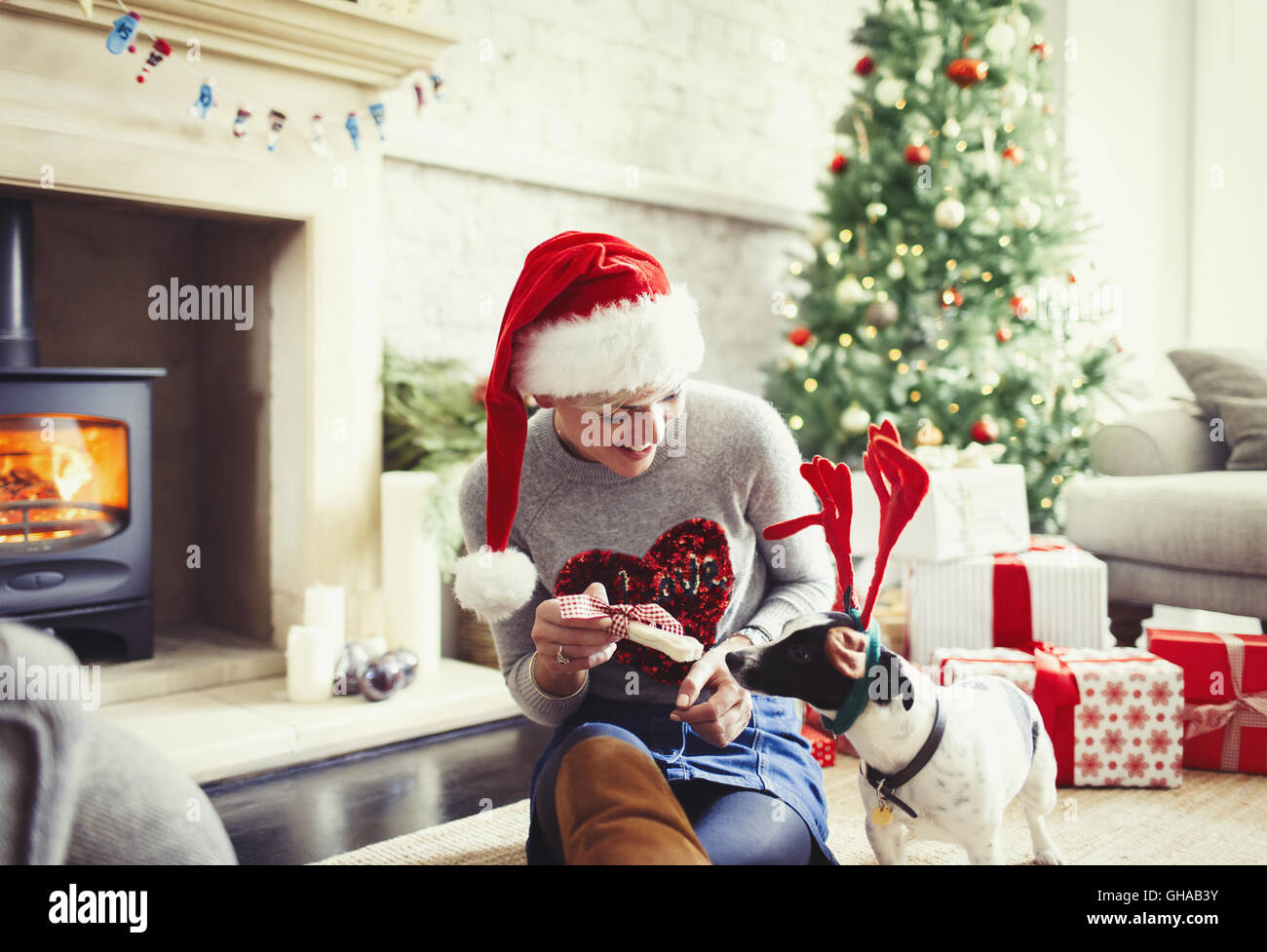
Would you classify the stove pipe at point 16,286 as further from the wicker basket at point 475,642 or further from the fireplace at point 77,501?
the wicker basket at point 475,642

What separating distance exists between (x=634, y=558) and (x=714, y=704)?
0.24m

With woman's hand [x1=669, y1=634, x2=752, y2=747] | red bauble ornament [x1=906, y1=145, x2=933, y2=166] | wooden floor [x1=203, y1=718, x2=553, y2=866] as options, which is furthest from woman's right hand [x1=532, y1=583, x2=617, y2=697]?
red bauble ornament [x1=906, y1=145, x2=933, y2=166]

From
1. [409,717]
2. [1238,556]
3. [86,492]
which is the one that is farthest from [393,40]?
[1238,556]

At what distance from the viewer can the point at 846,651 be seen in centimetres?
106

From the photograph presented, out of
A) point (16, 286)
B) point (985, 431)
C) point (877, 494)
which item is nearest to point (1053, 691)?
point (877, 494)

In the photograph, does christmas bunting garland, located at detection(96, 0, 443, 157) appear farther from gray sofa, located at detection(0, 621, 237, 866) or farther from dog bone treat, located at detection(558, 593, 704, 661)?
gray sofa, located at detection(0, 621, 237, 866)

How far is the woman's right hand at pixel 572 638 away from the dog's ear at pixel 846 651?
0.81 feet

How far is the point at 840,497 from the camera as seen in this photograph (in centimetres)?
114

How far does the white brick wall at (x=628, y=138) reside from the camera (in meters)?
3.00

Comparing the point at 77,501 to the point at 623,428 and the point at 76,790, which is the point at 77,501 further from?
the point at 76,790

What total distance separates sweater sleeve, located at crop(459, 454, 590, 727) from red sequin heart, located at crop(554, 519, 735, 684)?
0.07m

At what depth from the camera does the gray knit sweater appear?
50.8 inches

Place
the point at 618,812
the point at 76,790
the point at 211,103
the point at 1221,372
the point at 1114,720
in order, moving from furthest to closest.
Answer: the point at 1221,372, the point at 211,103, the point at 1114,720, the point at 618,812, the point at 76,790

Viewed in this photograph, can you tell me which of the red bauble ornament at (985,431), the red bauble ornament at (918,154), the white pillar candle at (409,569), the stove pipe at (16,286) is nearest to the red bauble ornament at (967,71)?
the red bauble ornament at (918,154)
